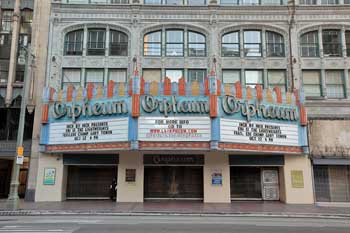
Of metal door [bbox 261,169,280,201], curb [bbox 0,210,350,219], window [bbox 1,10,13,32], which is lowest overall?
curb [bbox 0,210,350,219]

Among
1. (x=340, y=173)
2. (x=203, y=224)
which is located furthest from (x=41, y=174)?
(x=340, y=173)

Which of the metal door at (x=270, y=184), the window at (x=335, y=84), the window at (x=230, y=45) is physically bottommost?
the metal door at (x=270, y=184)

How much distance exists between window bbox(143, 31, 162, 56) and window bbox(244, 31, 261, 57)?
754 centimetres

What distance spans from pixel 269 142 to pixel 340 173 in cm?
733

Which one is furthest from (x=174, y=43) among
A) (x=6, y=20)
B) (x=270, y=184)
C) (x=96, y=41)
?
(x=6, y=20)

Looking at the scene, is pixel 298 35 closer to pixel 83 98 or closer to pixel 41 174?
pixel 83 98

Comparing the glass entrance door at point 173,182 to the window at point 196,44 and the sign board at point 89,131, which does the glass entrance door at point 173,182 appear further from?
the window at point 196,44

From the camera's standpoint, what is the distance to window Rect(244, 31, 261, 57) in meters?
26.8

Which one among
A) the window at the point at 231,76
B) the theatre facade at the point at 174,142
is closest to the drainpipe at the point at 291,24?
the theatre facade at the point at 174,142

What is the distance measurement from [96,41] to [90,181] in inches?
475

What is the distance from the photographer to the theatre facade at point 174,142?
20953mm

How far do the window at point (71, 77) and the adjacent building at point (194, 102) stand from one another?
12 centimetres

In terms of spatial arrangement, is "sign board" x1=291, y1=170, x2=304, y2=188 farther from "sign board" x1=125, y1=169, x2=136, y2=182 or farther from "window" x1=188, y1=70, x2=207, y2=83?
"sign board" x1=125, y1=169, x2=136, y2=182

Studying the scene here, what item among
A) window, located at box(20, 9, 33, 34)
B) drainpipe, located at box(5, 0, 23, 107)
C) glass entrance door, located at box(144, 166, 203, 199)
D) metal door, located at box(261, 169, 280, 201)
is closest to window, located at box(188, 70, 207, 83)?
glass entrance door, located at box(144, 166, 203, 199)
